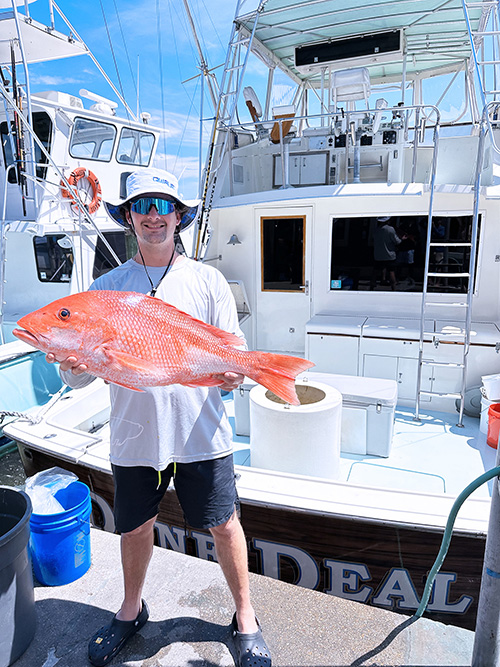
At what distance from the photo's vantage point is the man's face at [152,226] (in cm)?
173

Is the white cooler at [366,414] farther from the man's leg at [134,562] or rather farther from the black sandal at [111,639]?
the black sandal at [111,639]

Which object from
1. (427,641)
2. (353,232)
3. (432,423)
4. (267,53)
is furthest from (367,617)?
(267,53)


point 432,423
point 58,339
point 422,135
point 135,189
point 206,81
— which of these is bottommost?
point 432,423

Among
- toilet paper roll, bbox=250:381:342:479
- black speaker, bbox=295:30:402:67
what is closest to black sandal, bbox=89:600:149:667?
toilet paper roll, bbox=250:381:342:479

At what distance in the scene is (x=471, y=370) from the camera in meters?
4.62

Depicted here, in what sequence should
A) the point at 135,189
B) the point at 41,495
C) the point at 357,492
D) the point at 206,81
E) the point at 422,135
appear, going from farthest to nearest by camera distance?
the point at 206,81 → the point at 422,135 → the point at 357,492 → the point at 41,495 → the point at 135,189

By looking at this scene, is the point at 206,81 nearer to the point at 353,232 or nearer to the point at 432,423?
the point at 353,232

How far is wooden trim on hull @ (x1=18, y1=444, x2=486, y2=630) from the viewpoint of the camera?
2500mm

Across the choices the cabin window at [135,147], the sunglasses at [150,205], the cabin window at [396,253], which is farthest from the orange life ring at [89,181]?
the sunglasses at [150,205]

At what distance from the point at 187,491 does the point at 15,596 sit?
2.67ft

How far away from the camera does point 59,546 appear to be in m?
2.18

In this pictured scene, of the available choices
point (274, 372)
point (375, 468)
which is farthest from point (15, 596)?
point (375, 468)

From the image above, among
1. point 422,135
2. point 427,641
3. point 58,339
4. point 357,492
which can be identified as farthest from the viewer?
point 422,135

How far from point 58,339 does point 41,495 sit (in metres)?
1.45
